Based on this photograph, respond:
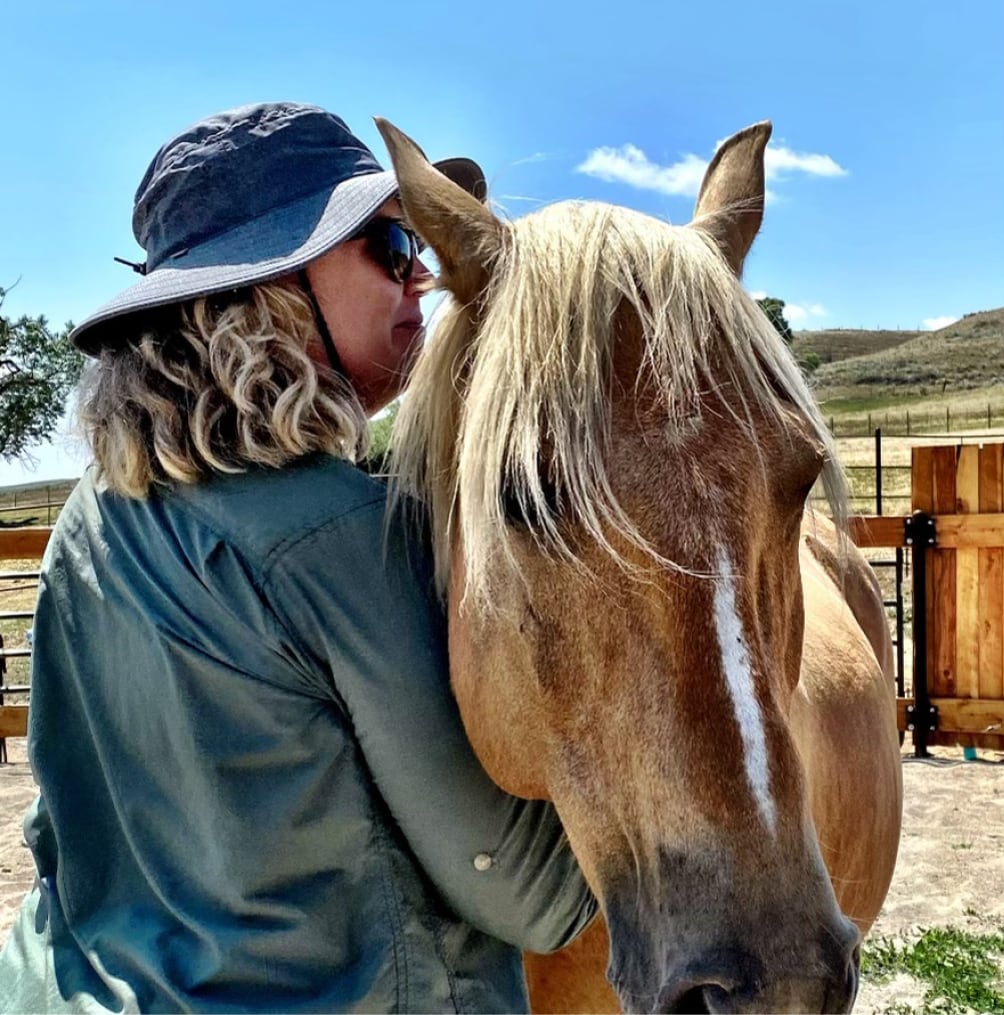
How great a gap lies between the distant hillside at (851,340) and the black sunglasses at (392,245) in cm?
12114

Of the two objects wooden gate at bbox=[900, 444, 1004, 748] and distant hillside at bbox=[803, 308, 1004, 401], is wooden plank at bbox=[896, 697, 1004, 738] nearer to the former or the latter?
wooden gate at bbox=[900, 444, 1004, 748]

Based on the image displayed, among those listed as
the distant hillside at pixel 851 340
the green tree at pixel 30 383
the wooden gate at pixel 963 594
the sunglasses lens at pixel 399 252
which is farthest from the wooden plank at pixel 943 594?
the distant hillside at pixel 851 340

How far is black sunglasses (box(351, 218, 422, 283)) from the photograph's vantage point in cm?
148

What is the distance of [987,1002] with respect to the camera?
3.63 meters

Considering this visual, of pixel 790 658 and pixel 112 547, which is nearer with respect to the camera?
pixel 112 547

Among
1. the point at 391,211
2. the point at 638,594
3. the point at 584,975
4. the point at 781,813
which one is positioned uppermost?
the point at 391,211

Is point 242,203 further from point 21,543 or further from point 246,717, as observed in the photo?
point 21,543

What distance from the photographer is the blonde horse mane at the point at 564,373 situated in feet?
3.73

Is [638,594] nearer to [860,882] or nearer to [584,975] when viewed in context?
[584,975]

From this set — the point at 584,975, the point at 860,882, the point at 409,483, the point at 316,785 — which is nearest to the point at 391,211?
the point at 409,483

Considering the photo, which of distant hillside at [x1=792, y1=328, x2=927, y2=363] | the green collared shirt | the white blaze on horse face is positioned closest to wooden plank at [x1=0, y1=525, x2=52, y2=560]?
the green collared shirt

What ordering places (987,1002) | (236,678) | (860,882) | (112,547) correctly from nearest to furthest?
(236,678) → (112,547) → (860,882) → (987,1002)

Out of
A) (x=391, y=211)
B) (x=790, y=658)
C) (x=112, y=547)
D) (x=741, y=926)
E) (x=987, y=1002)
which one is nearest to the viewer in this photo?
(x=741, y=926)

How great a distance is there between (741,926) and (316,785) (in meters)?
0.49
